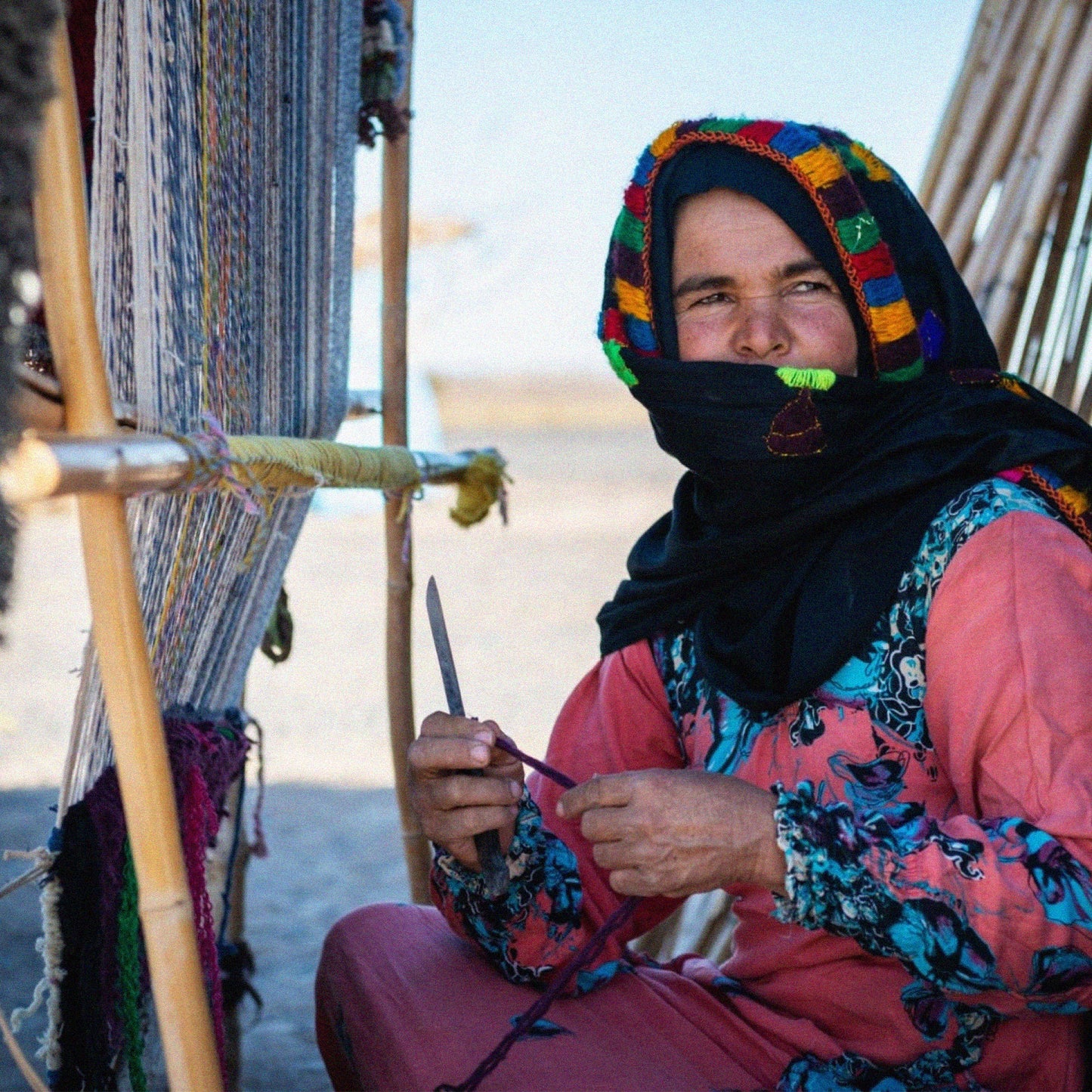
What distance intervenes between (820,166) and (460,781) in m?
0.87

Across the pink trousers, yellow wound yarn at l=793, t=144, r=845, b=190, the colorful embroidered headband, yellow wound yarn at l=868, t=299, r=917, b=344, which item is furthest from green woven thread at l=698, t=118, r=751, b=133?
the pink trousers

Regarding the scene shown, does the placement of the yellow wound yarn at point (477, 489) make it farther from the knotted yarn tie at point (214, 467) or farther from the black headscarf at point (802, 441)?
the knotted yarn tie at point (214, 467)

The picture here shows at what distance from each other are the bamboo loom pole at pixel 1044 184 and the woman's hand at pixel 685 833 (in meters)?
1.47

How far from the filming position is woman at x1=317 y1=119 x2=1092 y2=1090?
46.7 inches

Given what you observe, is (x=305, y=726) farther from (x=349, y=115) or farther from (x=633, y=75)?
(x=633, y=75)

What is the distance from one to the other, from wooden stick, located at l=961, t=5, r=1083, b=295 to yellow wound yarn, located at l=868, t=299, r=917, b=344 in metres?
0.96

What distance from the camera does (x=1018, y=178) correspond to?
236 cm

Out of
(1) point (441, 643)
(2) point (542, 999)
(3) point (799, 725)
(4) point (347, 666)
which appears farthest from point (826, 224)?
(4) point (347, 666)

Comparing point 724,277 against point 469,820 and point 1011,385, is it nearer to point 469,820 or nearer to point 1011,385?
point 1011,385

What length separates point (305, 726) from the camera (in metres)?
5.68

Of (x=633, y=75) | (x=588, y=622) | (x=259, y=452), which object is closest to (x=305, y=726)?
(x=588, y=622)

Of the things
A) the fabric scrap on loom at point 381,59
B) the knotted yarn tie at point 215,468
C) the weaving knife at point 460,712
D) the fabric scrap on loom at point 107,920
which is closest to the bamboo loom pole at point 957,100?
the fabric scrap on loom at point 381,59

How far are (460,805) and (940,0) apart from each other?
35.3ft

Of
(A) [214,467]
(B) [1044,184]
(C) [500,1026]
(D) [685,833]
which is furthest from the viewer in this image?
(B) [1044,184]
